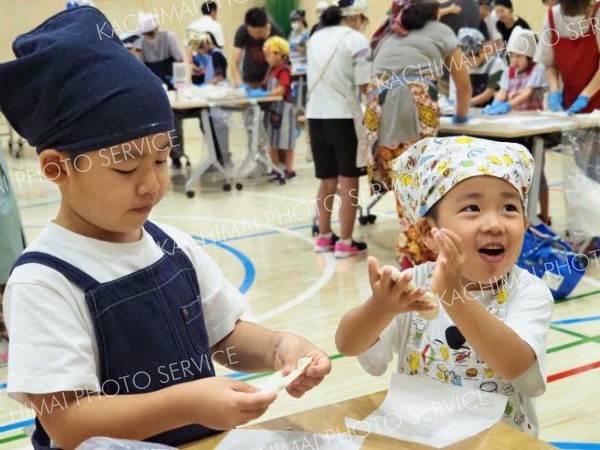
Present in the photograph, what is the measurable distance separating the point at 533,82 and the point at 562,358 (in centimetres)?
280

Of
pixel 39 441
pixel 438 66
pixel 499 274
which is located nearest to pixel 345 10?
pixel 438 66

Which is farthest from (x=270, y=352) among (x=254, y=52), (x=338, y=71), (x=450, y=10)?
(x=254, y=52)

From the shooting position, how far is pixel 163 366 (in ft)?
4.15

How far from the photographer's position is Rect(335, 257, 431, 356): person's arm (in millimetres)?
1198

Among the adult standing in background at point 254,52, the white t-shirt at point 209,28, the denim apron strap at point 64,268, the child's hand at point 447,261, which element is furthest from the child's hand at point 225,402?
the white t-shirt at point 209,28

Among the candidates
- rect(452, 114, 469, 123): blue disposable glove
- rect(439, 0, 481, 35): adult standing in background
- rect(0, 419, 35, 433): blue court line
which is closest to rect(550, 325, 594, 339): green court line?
rect(452, 114, 469, 123): blue disposable glove

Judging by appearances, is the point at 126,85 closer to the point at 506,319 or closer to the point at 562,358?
the point at 506,319

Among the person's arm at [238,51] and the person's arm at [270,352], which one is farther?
the person's arm at [238,51]

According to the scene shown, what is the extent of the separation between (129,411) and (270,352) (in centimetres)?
34

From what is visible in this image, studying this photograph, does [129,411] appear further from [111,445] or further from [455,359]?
[455,359]

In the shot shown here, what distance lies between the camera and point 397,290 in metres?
1.21

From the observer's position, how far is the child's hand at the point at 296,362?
4.06 ft

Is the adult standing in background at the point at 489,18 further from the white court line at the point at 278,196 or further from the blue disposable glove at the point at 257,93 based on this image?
the white court line at the point at 278,196

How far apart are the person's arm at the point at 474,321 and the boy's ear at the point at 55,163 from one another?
56cm
